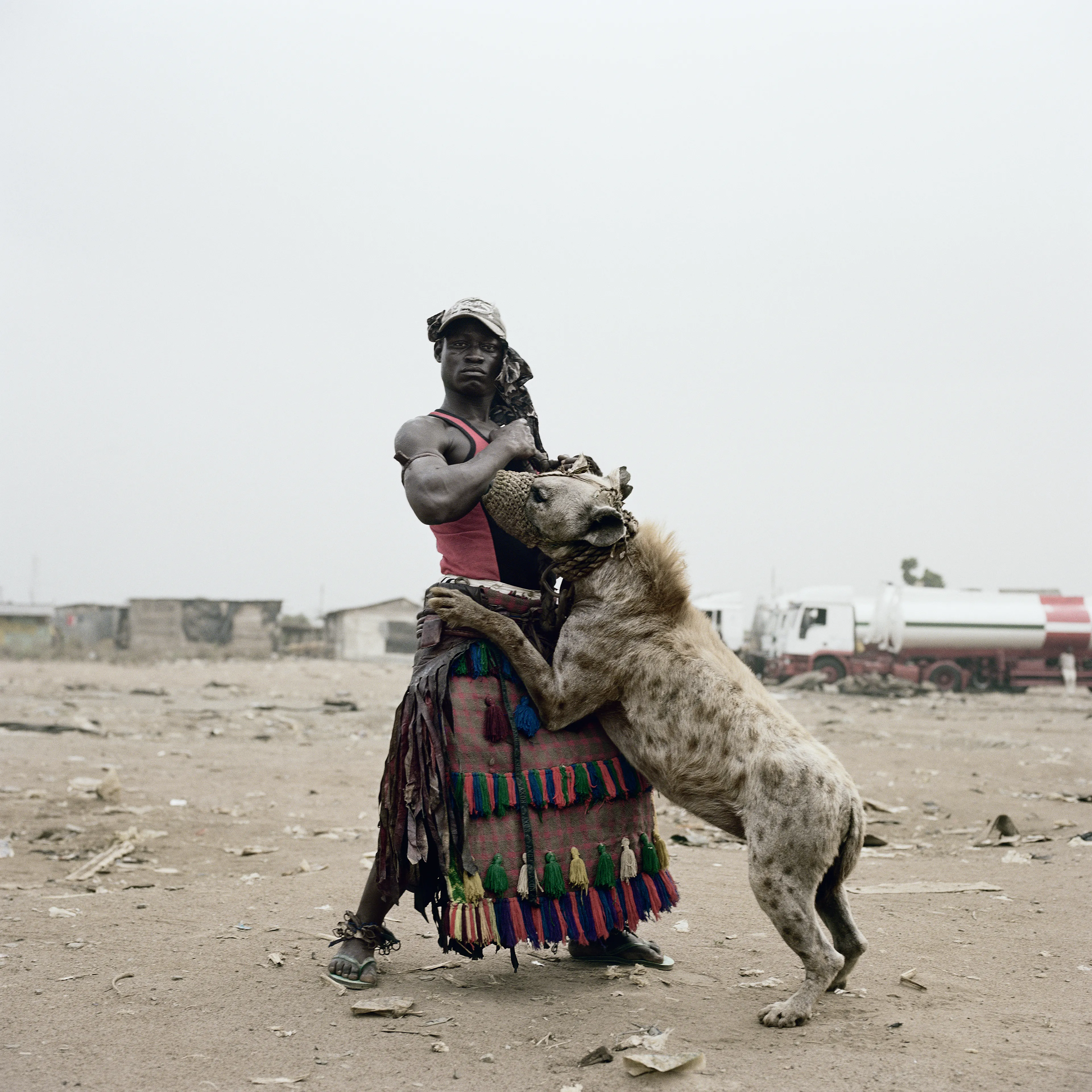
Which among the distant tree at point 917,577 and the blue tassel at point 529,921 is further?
the distant tree at point 917,577

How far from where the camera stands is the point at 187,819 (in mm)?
7965

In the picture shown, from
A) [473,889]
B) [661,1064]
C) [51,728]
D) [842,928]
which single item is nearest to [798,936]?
[842,928]

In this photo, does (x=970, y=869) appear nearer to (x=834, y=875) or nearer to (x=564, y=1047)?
(x=834, y=875)

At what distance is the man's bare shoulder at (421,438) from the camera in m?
3.74

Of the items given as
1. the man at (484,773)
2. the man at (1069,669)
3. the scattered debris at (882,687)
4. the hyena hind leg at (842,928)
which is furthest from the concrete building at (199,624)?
the hyena hind leg at (842,928)

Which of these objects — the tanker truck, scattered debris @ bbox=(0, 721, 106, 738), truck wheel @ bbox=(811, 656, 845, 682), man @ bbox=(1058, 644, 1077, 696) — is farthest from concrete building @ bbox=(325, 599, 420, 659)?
scattered debris @ bbox=(0, 721, 106, 738)

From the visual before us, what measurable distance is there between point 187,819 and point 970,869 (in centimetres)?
584

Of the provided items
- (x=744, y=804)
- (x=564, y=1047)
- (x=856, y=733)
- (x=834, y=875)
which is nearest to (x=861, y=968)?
(x=834, y=875)

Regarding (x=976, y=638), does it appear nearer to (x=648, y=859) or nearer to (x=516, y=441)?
(x=648, y=859)

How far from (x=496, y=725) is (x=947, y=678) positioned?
25.8 meters

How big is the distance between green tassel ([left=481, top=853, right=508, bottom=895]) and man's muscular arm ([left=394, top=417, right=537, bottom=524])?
1276 millimetres

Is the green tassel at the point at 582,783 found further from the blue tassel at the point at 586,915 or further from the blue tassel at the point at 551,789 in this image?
the blue tassel at the point at 586,915

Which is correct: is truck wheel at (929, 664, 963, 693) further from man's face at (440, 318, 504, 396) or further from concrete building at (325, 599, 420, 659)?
man's face at (440, 318, 504, 396)

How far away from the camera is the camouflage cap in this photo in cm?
388
